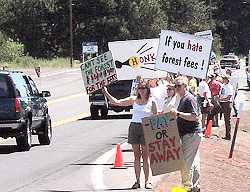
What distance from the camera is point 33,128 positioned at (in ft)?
63.3

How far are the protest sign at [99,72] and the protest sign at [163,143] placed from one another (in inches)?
59.0

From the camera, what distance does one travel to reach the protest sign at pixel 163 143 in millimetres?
11762

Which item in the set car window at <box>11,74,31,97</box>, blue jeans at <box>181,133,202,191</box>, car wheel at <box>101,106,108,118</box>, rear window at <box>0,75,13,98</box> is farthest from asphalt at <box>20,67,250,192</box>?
car wheel at <box>101,106,108,118</box>

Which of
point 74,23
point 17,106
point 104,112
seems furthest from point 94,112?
point 74,23

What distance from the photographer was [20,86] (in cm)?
1870

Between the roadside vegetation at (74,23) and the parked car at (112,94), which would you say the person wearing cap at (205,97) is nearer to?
the parked car at (112,94)

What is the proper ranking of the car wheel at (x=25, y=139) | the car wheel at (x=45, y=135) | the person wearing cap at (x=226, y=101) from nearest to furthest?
the car wheel at (x=25, y=139) → the car wheel at (x=45, y=135) → the person wearing cap at (x=226, y=101)

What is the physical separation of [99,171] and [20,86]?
4.59m

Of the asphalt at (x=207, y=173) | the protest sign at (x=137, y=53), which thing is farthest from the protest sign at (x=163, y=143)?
the protest sign at (x=137, y=53)

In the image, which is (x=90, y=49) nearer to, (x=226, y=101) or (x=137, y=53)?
(x=226, y=101)

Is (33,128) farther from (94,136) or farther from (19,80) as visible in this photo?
(94,136)

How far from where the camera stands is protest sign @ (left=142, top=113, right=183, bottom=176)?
38.6ft

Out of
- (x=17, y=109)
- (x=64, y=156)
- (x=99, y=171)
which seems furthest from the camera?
(x=17, y=109)

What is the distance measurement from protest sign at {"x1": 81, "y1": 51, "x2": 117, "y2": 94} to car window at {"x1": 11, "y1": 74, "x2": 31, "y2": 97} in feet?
16.6
